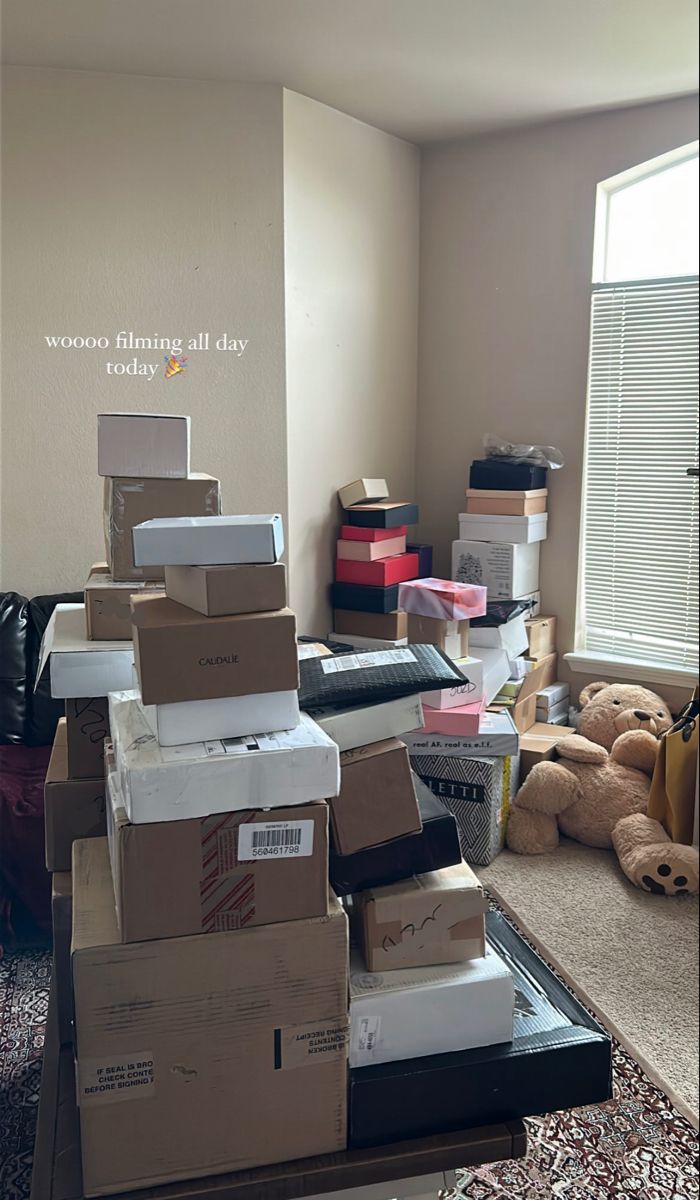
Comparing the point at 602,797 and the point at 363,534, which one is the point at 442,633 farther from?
the point at 602,797

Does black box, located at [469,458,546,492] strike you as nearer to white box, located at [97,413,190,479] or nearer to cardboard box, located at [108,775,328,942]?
white box, located at [97,413,190,479]

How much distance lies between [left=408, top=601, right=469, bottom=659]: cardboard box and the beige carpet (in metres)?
0.73

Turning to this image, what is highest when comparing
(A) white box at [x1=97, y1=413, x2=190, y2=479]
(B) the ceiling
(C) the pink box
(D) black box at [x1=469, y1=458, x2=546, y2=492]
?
(B) the ceiling

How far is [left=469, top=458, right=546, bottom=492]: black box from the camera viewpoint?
377cm

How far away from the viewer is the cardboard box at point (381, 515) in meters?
3.59

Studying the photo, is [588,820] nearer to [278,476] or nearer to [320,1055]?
[278,476]

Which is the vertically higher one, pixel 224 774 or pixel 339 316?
pixel 339 316

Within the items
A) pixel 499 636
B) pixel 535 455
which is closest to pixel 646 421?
pixel 535 455

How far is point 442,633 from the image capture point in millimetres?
3248

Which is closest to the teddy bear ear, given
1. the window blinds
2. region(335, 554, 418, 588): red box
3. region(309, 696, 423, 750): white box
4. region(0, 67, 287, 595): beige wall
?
the window blinds

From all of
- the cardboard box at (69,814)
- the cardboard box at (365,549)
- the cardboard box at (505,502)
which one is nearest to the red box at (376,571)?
the cardboard box at (365,549)

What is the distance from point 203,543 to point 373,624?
2.33 metres

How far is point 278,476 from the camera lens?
343 centimetres

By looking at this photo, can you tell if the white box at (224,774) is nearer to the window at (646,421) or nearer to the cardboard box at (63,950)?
the cardboard box at (63,950)
